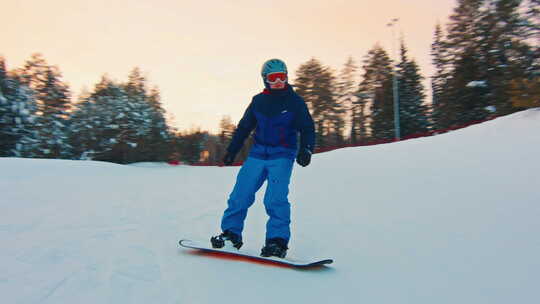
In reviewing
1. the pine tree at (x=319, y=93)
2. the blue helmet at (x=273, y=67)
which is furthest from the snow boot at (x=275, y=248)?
the pine tree at (x=319, y=93)

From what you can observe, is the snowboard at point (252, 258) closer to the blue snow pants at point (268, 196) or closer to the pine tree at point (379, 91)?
the blue snow pants at point (268, 196)

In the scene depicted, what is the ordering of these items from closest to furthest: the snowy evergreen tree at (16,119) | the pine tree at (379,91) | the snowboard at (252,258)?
the snowboard at (252,258) → the snowy evergreen tree at (16,119) → the pine tree at (379,91)

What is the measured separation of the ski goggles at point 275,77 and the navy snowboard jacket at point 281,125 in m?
0.09

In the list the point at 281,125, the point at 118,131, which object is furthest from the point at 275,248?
the point at 118,131

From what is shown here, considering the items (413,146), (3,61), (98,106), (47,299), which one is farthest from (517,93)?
(3,61)

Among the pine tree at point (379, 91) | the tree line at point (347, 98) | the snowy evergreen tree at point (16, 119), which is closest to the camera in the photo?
the tree line at point (347, 98)

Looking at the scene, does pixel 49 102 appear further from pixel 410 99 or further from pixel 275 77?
pixel 275 77

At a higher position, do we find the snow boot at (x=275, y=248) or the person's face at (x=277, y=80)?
the person's face at (x=277, y=80)

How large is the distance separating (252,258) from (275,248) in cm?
20

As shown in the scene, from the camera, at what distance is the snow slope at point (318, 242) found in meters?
2.16

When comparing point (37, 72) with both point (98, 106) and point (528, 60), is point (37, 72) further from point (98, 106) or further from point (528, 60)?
point (528, 60)

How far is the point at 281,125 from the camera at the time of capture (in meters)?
3.18

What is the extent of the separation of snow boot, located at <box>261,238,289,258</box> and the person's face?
136 centimetres

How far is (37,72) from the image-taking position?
38.0m
